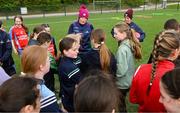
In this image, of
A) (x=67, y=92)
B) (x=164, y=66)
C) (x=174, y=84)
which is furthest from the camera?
(x=67, y=92)

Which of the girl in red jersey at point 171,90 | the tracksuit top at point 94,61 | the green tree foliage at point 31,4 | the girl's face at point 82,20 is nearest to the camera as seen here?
the girl in red jersey at point 171,90

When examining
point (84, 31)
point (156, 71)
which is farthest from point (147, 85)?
point (84, 31)

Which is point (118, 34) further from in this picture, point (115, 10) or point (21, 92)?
point (115, 10)

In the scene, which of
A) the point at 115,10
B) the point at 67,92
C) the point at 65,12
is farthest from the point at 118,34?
the point at 115,10

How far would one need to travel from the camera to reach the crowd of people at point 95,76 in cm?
226

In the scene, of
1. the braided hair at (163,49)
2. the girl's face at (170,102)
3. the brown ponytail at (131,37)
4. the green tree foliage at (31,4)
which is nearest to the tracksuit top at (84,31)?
the brown ponytail at (131,37)

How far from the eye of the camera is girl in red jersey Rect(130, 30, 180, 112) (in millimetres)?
3436

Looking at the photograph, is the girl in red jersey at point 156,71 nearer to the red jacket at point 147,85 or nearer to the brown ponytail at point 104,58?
the red jacket at point 147,85

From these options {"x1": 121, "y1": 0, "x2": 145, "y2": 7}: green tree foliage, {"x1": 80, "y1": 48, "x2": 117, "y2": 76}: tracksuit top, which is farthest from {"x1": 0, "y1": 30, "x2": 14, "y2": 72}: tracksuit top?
{"x1": 121, "y1": 0, "x2": 145, "y2": 7}: green tree foliage

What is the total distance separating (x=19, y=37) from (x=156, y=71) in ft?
18.7

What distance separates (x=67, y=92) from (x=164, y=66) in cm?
201

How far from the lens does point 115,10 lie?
39969mm

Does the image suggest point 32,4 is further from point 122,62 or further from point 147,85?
point 147,85

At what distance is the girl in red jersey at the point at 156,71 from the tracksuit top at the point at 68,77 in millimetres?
1470
